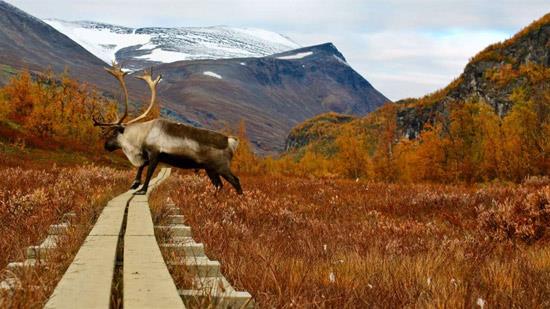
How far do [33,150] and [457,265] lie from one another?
42326mm

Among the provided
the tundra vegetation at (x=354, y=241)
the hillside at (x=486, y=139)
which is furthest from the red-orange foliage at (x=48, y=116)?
the tundra vegetation at (x=354, y=241)

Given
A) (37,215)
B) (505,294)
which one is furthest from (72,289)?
(37,215)

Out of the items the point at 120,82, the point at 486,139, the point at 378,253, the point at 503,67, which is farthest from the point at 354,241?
the point at 503,67

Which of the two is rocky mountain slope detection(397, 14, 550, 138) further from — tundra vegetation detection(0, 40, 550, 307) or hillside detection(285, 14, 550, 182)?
tundra vegetation detection(0, 40, 550, 307)

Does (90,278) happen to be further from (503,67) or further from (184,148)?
(503,67)

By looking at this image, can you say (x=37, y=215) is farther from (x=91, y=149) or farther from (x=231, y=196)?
(x=91, y=149)

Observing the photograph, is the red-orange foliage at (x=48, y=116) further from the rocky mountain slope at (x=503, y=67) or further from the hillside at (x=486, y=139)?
the rocky mountain slope at (x=503, y=67)

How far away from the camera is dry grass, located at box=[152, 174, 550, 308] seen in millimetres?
3477

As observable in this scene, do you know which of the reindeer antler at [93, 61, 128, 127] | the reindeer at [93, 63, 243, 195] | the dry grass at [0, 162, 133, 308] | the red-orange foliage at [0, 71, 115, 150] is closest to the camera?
the dry grass at [0, 162, 133, 308]

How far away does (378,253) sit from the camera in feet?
17.1

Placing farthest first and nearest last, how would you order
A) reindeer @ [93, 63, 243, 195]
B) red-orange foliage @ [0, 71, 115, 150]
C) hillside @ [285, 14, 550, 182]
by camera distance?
red-orange foliage @ [0, 71, 115, 150] → hillside @ [285, 14, 550, 182] → reindeer @ [93, 63, 243, 195]

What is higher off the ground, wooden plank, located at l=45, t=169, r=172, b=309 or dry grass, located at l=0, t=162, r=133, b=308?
wooden plank, located at l=45, t=169, r=172, b=309

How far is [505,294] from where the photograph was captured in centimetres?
350

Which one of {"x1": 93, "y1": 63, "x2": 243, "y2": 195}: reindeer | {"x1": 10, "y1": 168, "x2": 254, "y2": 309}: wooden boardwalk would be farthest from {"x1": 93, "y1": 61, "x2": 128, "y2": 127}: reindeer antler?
{"x1": 10, "y1": 168, "x2": 254, "y2": 309}: wooden boardwalk
